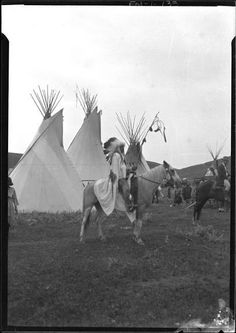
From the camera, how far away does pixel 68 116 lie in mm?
4445

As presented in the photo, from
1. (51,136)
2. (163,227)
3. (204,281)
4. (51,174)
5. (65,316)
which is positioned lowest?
(65,316)

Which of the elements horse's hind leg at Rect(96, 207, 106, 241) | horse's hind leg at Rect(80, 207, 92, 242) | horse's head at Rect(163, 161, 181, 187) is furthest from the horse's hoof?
horse's head at Rect(163, 161, 181, 187)

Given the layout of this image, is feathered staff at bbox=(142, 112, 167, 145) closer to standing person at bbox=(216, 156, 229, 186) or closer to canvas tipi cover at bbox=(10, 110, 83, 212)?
standing person at bbox=(216, 156, 229, 186)

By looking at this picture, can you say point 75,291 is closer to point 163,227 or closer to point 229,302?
point 163,227

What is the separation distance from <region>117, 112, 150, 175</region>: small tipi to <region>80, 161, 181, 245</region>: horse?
94 millimetres

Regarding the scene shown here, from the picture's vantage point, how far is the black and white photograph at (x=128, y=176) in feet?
14.4

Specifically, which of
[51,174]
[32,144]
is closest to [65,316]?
[51,174]

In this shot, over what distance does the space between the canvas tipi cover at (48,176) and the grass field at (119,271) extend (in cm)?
11

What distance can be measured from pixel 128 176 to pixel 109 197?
0.84ft

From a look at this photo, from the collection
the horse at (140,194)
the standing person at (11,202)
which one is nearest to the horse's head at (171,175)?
the horse at (140,194)

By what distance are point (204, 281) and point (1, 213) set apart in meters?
1.89

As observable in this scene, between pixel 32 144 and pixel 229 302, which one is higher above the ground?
pixel 32 144

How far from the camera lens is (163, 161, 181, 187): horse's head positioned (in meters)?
4.46

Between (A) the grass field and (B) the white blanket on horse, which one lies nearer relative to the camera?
(A) the grass field
